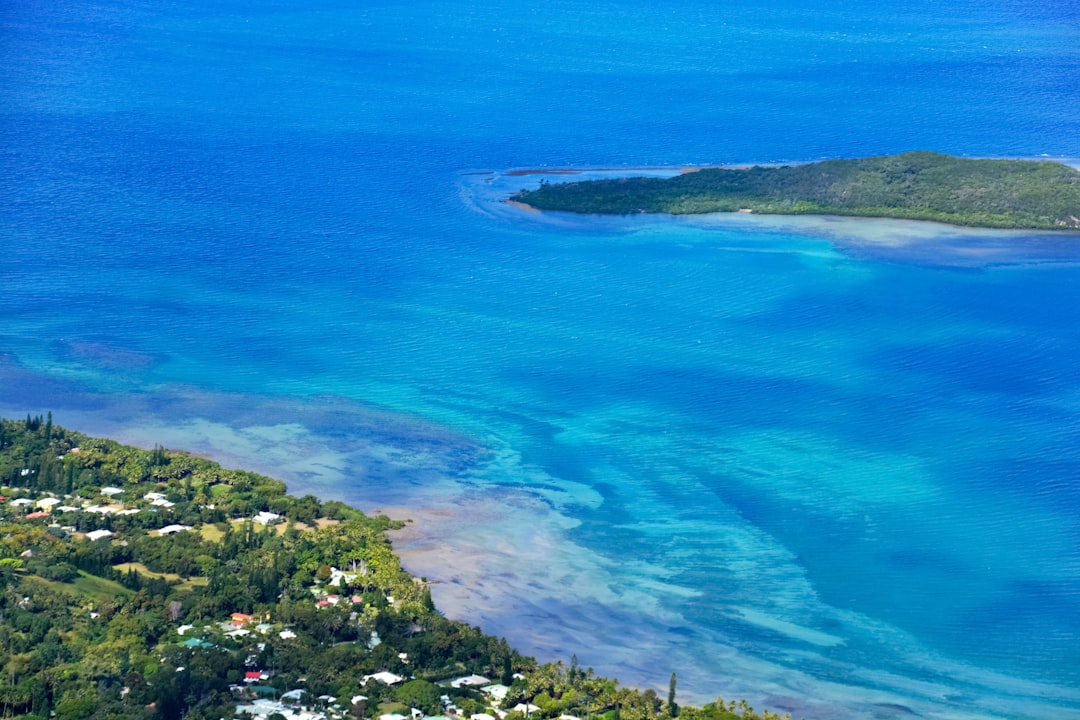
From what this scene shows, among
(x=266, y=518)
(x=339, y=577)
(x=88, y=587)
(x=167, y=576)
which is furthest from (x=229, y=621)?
(x=266, y=518)

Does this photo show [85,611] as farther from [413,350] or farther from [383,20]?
[383,20]

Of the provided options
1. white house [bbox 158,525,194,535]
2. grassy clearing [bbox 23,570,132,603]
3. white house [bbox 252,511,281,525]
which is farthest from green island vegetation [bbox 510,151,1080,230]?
grassy clearing [bbox 23,570,132,603]

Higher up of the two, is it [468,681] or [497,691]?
[468,681]

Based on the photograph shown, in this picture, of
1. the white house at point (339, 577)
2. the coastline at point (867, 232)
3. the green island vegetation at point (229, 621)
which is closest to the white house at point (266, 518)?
the green island vegetation at point (229, 621)

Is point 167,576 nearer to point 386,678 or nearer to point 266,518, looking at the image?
point 266,518

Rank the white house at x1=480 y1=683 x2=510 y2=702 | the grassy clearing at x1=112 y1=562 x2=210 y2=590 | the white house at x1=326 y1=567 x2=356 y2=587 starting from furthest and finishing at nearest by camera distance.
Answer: the white house at x1=326 y1=567 x2=356 y2=587 < the grassy clearing at x1=112 y1=562 x2=210 y2=590 < the white house at x1=480 y1=683 x2=510 y2=702

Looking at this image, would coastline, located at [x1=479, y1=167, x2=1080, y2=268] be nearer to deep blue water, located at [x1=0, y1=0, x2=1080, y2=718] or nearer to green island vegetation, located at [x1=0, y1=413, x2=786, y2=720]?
deep blue water, located at [x1=0, y1=0, x2=1080, y2=718]

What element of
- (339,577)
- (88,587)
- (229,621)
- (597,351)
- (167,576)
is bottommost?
(229,621)
